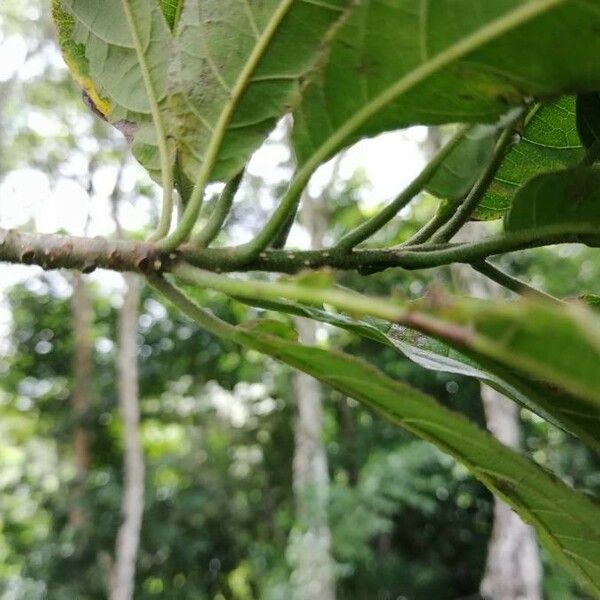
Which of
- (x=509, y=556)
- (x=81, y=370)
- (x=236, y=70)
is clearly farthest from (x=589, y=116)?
(x=81, y=370)

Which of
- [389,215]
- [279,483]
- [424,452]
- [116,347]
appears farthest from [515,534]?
[116,347]

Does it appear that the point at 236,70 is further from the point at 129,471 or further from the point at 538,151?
the point at 129,471

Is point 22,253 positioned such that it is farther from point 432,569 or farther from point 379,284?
point 432,569

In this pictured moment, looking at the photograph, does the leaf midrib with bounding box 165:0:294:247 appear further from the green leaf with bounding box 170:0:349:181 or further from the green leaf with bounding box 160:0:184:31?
the green leaf with bounding box 160:0:184:31

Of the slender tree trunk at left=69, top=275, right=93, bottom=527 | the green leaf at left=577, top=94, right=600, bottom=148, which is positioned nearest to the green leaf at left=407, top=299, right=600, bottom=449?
the green leaf at left=577, top=94, right=600, bottom=148

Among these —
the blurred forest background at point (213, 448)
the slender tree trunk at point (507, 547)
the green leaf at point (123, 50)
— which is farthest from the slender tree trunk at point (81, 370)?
the green leaf at point (123, 50)

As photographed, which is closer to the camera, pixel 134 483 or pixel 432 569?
pixel 134 483

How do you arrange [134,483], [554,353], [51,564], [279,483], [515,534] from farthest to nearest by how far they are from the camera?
[279,483] → [51,564] → [134,483] → [515,534] → [554,353]

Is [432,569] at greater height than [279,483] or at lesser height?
lesser
